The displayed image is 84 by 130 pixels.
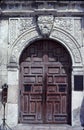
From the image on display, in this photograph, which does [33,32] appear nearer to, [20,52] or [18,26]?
[18,26]

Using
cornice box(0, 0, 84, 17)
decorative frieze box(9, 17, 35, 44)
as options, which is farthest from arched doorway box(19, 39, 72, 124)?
cornice box(0, 0, 84, 17)

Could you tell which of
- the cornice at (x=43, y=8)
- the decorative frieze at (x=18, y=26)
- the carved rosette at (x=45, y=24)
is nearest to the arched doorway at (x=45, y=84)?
the carved rosette at (x=45, y=24)

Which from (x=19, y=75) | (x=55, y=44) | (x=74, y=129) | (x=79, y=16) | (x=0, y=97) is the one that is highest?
(x=79, y=16)

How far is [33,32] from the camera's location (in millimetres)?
10062

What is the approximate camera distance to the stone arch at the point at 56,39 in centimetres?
998

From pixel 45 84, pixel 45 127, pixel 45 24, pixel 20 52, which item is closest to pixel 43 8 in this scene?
pixel 45 24

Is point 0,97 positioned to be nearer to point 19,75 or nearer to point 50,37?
point 19,75

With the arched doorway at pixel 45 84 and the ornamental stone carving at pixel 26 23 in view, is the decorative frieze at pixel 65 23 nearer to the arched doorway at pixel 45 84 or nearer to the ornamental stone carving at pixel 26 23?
→ the arched doorway at pixel 45 84

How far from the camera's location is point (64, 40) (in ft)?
32.9

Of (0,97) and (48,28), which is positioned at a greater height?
(48,28)

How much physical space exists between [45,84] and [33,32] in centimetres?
158

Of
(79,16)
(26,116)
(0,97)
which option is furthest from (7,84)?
(79,16)

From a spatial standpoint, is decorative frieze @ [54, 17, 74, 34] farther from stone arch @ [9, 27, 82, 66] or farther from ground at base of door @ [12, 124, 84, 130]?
ground at base of door @ [12, 124, 84, 130]

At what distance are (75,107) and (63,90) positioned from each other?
65 centimetres
